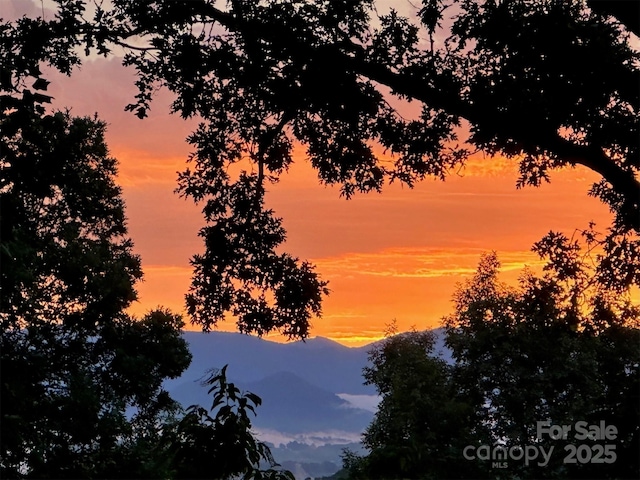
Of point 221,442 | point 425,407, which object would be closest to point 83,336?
point 425,407

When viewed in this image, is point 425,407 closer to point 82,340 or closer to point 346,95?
point 82,340

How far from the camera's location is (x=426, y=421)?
49.7 m

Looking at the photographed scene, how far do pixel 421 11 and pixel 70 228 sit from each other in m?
23.6

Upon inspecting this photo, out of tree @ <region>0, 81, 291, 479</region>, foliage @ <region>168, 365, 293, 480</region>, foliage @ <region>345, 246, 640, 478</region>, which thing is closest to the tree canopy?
foliage @ <region>168, 365, 293, 480</region>

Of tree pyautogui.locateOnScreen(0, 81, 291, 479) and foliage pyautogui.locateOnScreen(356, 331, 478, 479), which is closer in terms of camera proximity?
tree pyautogui.locateOnScreen(0, 81, 291, 479)

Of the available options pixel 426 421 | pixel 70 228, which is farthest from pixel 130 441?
pixel 426 421

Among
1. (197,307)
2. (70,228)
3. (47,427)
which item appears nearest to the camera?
(197,307)

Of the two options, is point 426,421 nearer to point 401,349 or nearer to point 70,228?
point 401,349

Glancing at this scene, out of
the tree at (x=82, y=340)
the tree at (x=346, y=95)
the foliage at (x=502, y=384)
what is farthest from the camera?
the foliage at (x=502, y=384)


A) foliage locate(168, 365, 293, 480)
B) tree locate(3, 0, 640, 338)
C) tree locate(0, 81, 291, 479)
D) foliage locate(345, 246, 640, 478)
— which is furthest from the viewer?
foliage locate(345, 246, 640, 478)

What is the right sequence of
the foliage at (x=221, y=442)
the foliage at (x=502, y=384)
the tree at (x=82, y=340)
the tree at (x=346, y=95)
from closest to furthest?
the foliage at (x=221, y=442)
the tree at (x=346, y=95)
the tree at (x=82, y=340)
the foliage at (x=502, y=384)

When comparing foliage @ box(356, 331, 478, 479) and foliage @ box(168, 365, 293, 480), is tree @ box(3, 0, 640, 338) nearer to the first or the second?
foliage @ box(168, 365, 293, 480)

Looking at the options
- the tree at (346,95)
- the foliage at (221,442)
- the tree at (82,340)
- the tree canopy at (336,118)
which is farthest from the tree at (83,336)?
the foliage at (221,442)

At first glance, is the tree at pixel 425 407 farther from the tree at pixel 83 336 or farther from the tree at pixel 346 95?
the tree at pixel 346 95
